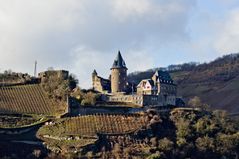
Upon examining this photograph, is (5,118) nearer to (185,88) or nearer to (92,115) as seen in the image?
(92,115)

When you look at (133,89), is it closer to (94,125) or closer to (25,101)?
(25,101)

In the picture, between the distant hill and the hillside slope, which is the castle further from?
the distant hill

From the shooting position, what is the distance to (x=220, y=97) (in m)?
124

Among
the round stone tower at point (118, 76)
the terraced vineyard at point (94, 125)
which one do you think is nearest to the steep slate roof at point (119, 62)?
the round stone tower at point (118, 76)

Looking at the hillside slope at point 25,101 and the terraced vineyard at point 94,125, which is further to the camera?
the hillside slope at point 25,101

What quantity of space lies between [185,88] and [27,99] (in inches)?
2732

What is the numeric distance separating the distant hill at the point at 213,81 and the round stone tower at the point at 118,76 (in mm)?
42606

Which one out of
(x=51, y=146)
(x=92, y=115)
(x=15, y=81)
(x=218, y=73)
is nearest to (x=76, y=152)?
(x=51, y=146)

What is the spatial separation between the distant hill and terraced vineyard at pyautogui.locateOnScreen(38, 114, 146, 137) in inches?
2032

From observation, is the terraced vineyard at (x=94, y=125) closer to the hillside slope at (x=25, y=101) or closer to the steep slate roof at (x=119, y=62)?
the hillside slope at (x=25, y=101)

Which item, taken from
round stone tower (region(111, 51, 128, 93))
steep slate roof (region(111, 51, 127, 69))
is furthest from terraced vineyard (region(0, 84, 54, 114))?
steep slate roof (region(111, 51, 127, 69))

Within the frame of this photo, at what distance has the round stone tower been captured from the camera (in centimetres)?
7600

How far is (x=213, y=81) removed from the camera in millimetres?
139000

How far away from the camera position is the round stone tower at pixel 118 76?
7600 cm
